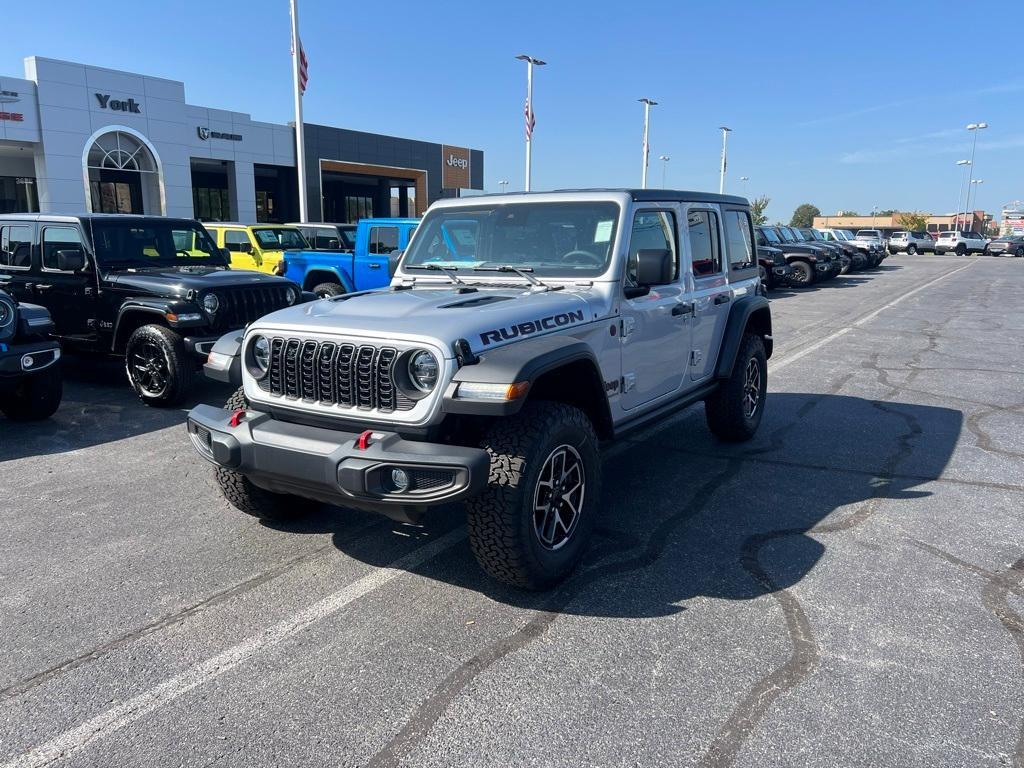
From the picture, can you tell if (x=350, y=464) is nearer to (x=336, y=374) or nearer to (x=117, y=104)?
(x=336, y=374)

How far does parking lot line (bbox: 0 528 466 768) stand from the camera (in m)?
2.54

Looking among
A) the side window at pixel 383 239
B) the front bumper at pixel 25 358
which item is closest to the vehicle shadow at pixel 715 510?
the front bumper at pixel 25 358

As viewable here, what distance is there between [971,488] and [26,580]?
18.7 feet

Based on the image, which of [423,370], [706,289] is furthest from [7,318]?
[706,289]

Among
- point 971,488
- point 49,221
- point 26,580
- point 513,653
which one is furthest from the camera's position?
point 49,221

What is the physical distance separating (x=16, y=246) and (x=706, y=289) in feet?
24.9

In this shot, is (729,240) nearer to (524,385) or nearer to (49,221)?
(524,385)

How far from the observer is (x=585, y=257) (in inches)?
174

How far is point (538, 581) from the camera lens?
3.48 metres

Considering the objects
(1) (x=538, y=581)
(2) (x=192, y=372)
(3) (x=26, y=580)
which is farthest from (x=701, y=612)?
(2) (x=192, y=372)

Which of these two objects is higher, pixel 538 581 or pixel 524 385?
pixel 524 385

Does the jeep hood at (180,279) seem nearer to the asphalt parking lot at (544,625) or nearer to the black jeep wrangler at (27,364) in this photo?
the black jeep wrangler at (27,364)

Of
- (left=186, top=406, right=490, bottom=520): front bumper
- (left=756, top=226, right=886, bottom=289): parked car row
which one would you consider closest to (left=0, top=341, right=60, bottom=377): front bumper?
(left=186, top=406, right=490, bottom=520): front bumper

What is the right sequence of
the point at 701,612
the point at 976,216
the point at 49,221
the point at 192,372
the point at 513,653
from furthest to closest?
the point at 976,216 → the point at 49,221 → the point at 192,372 → the point at 701,612 → the point at 513,653
